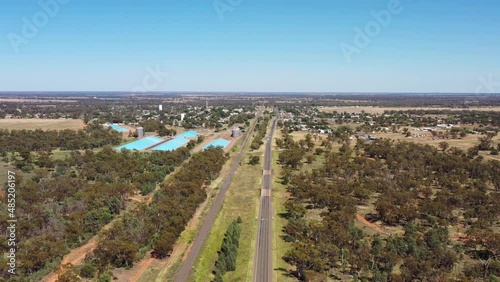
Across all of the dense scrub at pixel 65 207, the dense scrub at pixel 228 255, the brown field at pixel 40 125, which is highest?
the brown field at pixel 40 125

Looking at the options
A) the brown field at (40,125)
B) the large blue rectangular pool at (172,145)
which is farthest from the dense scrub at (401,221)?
the brown field at (40,125)

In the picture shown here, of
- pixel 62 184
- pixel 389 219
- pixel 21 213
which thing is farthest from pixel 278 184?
pixel 21 213

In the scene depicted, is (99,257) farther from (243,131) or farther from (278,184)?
(243,131)

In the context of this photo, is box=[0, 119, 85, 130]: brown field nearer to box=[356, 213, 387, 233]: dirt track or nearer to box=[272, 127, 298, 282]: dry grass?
box=[272, 127, 298, 282]: dry grass

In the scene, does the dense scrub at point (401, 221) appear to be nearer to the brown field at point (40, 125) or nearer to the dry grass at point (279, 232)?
the dry grass at point (279, 232)

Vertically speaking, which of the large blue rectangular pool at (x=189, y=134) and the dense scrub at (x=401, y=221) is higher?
the large blue rectangular pool at (x=189, y=134)

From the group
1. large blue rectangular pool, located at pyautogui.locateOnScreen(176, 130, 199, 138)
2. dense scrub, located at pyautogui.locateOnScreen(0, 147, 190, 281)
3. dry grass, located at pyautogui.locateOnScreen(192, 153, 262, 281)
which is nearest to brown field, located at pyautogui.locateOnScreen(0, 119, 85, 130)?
large blue rectangular pool, located at pyautogui.locateOnScreen(176, 130, 199, 138)

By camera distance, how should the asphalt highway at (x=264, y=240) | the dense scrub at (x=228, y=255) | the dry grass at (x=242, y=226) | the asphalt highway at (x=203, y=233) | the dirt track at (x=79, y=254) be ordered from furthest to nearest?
the dirt track at (x=79, y=254) < the dry grass at (x=242, y=226) < the asphalt highway at (x=264, y=240) < the asphalt highway at (x=203, y=233) < the dense scrub at (x=228, y=255)
